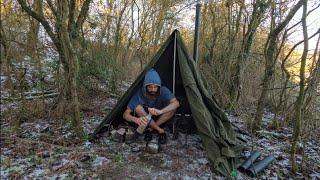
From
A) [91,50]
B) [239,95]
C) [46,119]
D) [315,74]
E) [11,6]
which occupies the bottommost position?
[46,119]

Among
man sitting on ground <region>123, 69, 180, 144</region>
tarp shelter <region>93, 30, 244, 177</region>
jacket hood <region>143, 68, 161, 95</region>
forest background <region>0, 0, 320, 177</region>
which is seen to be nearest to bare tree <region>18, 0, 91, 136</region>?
forest background <region>0, 0, 320, 177</region>

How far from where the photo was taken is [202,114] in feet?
12.6

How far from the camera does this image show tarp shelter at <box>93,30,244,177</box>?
12.1 feet

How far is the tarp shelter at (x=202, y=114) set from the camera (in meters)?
3.68

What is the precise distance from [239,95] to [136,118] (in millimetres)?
3079

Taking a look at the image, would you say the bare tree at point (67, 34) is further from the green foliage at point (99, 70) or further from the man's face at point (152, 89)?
the man's face at point (152, 89)

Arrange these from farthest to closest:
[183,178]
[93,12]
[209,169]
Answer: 1. [93,12]
2. [209,169]
3. [183,178]

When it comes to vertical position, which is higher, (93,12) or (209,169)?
(93,12)

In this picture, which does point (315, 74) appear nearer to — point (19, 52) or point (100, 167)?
point (100, 167)

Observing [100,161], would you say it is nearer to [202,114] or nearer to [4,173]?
[4,173]

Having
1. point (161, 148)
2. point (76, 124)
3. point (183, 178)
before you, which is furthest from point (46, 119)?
point (183, 178)

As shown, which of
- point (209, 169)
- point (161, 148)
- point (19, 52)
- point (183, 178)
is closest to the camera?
point (183, 178)

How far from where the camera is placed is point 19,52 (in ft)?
17.5

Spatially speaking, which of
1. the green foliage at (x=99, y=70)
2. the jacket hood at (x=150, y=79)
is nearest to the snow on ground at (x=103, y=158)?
the jacket hood at (x=150, y=79)
